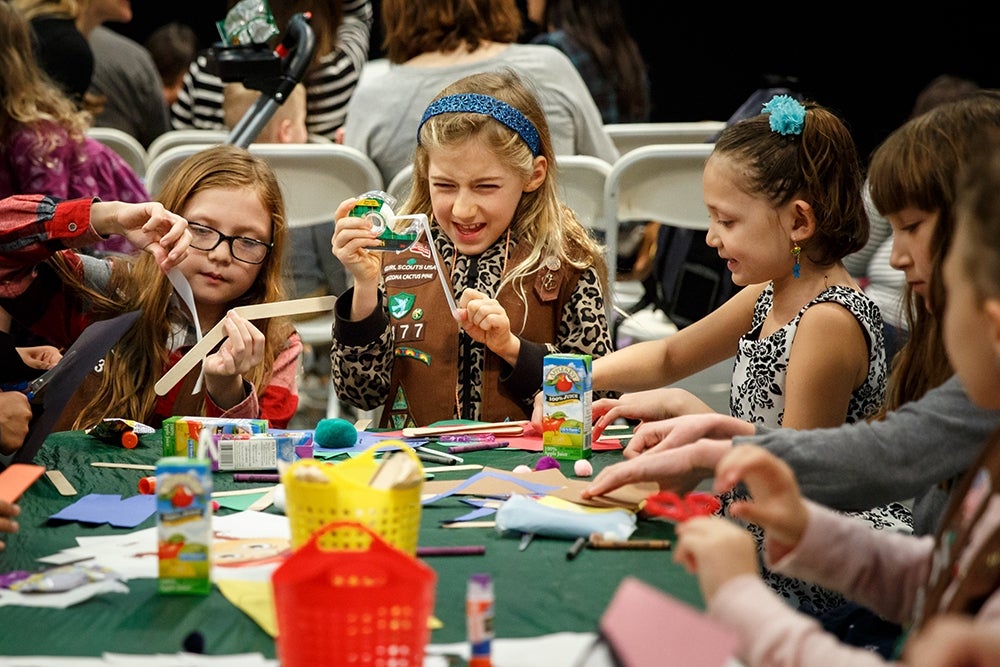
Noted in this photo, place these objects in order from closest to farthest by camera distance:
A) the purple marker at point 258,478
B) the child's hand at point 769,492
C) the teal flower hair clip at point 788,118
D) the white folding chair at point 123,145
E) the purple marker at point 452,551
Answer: the child's hand at point 769,492 → the purple marker at point 452,551 → the purple marker at point 258,478 → the teal flower hair clip at point 788,118 → the white folding chair at point 123,145

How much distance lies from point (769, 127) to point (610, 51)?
10.2 feet

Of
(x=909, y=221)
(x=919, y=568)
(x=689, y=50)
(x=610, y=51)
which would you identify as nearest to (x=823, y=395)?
(x=909, y=221)

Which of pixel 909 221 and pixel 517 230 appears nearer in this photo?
pixel 909 221

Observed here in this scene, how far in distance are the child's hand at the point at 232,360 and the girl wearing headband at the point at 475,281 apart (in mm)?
286

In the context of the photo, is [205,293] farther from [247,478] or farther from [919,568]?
[919,568]

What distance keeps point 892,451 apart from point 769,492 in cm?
39

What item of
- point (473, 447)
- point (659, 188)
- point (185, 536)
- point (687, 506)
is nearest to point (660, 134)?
point (659, 188)

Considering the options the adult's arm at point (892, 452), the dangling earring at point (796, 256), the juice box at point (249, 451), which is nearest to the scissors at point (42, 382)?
the juice box at point (249, 451)

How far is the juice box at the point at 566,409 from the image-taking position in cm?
205

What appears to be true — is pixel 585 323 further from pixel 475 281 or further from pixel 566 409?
pixel 566 409

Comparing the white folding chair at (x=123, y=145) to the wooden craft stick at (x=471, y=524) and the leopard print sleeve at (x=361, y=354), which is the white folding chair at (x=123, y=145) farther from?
the wooden craft stick at (x=471, y=524)

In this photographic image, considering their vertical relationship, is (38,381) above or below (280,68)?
below

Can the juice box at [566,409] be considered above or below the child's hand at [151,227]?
below

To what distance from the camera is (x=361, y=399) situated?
279cm
